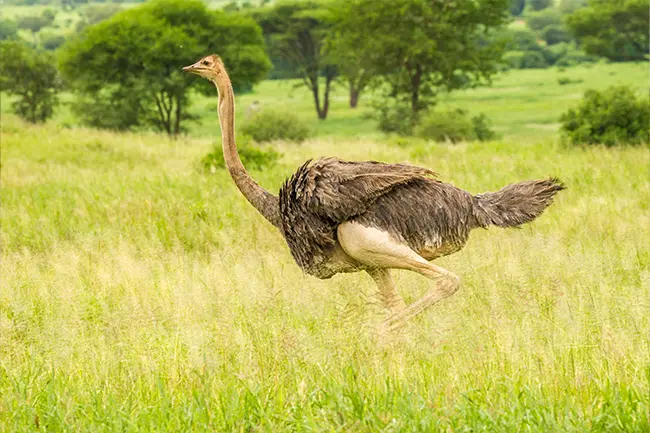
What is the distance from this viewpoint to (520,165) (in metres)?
12.6

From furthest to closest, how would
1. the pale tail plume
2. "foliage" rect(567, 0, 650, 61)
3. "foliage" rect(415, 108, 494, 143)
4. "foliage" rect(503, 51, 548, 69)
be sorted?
"foliage" rect(503, 51, 548, 69) < "foliage" rect(567, 0, 650, 61) < "foliage" rect(415, 108, 494, 143) < the pale tail plume

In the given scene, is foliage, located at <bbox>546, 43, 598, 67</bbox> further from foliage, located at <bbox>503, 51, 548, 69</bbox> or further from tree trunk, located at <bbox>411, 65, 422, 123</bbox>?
tree trunk, located at <bbox>411, 65, 422, 123</bbox>

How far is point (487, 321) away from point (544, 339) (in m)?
0.51

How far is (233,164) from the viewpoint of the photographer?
5.65m

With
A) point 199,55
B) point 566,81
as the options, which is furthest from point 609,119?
point 566,81

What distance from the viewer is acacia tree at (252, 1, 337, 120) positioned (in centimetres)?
4681

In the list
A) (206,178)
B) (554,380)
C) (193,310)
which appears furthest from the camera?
(206,178)

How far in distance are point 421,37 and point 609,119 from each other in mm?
13988

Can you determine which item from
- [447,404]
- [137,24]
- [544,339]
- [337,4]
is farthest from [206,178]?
[337,4]

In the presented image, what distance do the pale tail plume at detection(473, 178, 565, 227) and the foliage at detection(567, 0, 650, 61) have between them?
35.6 meters

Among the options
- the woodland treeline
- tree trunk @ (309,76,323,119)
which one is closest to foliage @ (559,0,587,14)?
tree trunk @ (309,76,323,119)

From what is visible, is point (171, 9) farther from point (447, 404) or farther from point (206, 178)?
point (447, 404)

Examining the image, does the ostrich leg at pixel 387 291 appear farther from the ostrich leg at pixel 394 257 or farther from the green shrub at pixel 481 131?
the green shrub at pixel 481 131

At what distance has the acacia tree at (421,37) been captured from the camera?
30516 mm
